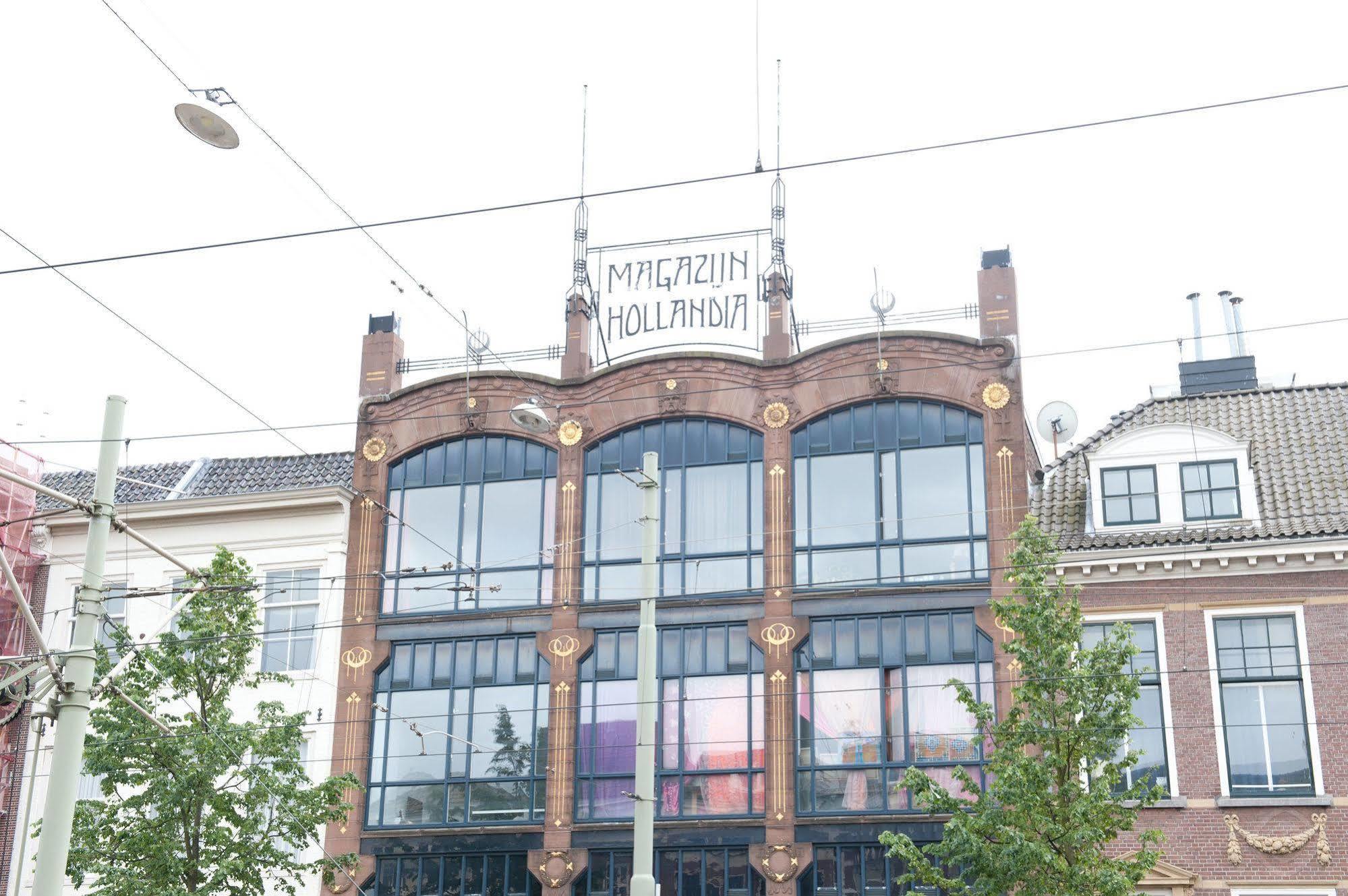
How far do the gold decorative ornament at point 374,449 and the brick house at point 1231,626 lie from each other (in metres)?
13.4

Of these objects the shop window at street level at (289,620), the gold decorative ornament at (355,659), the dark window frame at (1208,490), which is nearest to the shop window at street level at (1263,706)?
the dark window frame at (1208,490)

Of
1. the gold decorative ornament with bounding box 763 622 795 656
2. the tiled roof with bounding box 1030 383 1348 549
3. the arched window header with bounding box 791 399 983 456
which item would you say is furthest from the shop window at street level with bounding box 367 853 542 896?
the tiled roof with bounding box 1030 383 1348 549

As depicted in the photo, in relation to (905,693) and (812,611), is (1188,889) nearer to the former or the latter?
(905,693)

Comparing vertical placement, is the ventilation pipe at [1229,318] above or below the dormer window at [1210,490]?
above

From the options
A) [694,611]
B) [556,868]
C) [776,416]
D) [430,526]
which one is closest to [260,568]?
[430,526]

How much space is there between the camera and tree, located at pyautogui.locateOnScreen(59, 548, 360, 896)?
24.4 meters

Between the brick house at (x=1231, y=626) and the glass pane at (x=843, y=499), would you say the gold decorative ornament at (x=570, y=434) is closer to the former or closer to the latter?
the glass pane at (x=843, y=499)

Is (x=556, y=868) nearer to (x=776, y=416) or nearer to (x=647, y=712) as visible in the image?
(x=776, y=416)

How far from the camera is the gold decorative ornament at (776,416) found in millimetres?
31094

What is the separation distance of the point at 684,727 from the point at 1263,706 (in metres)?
10.1

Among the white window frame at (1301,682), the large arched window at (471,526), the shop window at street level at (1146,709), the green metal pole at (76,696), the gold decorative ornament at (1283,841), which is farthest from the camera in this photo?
the large arched window at (471,526)

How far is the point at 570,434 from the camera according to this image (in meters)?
32.4

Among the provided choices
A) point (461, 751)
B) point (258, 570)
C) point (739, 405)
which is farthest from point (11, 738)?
point (739, 405)

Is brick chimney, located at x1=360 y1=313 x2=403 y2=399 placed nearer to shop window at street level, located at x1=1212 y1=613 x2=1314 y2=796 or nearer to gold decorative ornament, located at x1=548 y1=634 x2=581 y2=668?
gold decorative ornament, located at x1=548 y1=634 x2=581 y2=668
